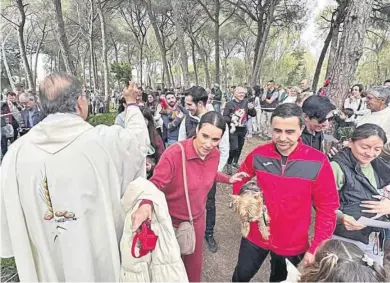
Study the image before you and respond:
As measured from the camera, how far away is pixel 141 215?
1529 millimetres

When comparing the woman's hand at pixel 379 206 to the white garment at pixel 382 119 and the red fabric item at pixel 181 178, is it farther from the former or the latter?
the white garment at pixel 382 119

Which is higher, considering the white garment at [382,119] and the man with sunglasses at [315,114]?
the man with sunglasses at [315,114]

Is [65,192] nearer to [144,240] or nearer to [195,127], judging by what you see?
[144,240]

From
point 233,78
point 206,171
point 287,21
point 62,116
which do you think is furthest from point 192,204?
point 233,78

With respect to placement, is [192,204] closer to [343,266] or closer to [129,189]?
[129,189]

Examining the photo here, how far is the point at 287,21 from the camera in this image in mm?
17172

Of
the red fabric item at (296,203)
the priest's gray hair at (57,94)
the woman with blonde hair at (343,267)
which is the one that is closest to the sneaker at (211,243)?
the red fabric item at (296,203)

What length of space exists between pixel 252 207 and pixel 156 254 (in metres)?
0.73

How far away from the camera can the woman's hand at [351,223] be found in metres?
2.03

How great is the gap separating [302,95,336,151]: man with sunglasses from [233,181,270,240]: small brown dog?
911 millimetres

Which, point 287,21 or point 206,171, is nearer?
point 206,171

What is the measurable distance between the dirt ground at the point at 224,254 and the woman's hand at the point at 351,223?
143cm

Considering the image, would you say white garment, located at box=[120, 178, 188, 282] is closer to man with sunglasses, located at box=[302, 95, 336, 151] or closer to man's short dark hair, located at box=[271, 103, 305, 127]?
man's short dark hair, located at box=[271, 103, 305, 127]

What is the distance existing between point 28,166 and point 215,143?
3.86ft
